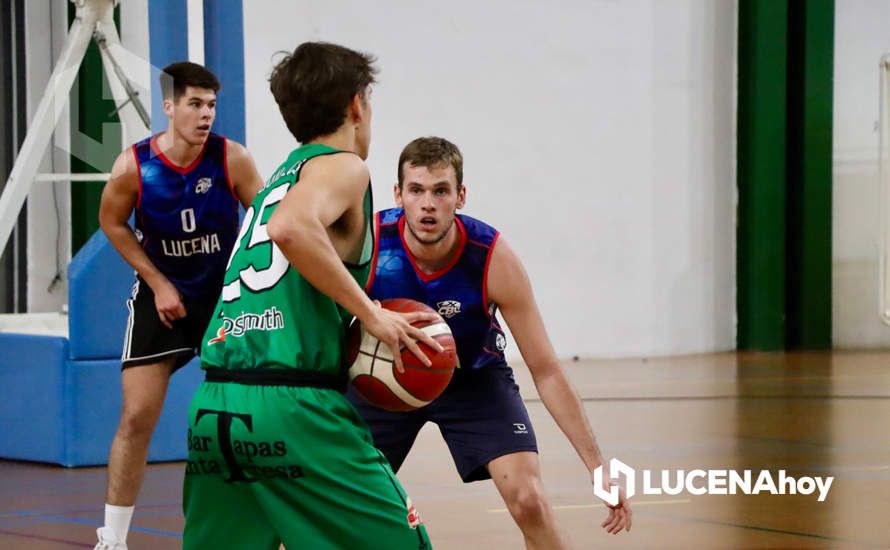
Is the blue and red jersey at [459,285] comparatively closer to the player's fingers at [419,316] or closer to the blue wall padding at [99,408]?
the player's fingers at [419,316]

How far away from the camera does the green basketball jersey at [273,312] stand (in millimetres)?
2686

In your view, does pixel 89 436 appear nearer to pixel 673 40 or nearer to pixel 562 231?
pixel 562 231

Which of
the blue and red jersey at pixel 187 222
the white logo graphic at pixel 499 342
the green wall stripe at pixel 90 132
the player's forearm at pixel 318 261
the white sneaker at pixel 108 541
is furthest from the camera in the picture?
the green wall stripe at pixel 90 132

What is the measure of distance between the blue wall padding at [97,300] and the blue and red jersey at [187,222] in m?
1.32

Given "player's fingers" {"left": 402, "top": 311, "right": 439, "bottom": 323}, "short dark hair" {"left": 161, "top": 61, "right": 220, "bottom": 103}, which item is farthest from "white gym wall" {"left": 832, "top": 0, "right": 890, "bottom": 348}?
"player's fingers" {"left": 402, "top": 311, "right": 439, "bottom": 323}

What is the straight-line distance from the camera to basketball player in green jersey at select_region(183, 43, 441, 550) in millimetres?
2645

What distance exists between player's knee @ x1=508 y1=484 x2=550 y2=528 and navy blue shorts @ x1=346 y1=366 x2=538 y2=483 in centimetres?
21

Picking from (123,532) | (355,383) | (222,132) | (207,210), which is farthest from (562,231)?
(355,383)

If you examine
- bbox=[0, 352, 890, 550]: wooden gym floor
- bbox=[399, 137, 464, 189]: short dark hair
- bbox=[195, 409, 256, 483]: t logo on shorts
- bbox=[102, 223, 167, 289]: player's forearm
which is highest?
bbox=[399, 137, 464, 189]: short dark hair

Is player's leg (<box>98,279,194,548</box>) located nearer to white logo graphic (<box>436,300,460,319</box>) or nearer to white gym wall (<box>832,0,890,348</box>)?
white logo graphic (<box>436,300,460,319</box>)

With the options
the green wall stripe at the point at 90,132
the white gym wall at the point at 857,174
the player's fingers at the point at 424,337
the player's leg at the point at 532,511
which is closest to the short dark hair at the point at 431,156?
the player's leg at the point at 532,511

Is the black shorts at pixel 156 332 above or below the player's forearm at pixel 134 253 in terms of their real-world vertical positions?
below

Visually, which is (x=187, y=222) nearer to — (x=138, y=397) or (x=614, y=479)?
(x=138, y=397)

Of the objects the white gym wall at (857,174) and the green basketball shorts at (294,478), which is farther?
the white gym wall at (857,174)
